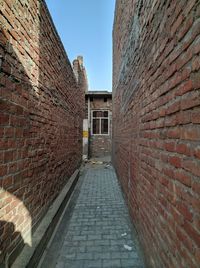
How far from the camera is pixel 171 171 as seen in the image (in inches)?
58.4

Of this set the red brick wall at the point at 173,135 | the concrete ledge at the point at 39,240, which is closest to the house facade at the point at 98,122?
the concrete ledge at the point at 39,240

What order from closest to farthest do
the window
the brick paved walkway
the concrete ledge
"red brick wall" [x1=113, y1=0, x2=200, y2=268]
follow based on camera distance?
"red brick wall" [x1=113, y1=0, x2=200, y2=268], the concrete ledge, the brick paved walkway, the window

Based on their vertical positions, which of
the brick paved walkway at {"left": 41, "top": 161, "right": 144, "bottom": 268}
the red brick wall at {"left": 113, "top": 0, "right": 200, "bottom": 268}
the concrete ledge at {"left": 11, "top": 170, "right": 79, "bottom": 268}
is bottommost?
the brick paved walkway at {"left": 41, "top": 161, "right": 144, "bottom": 268}

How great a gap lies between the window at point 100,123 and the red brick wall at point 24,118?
10.3m

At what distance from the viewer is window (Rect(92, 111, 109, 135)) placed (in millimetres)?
13977

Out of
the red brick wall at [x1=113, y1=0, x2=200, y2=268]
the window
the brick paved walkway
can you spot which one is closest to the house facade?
the window

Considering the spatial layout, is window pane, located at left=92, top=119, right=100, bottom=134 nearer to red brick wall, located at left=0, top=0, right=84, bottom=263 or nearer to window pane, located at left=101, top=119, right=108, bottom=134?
window pane, located at left=101, top=119, right=108, bottom=134

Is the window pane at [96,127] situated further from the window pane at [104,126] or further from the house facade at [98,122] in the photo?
the window pane at [104,126]

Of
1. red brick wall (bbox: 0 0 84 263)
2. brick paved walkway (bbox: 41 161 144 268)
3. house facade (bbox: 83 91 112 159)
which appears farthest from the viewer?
house facade (bbox: 83 91 112 159)

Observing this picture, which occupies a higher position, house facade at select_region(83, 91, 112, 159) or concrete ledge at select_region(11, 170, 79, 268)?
house facade at select_region(83, 91, 112, 159)

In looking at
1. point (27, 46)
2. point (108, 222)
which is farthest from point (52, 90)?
point (108, 222)

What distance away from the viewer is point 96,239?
3004 mm

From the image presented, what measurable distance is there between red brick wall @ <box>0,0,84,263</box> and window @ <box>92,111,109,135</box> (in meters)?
10.3

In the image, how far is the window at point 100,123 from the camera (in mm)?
13977
